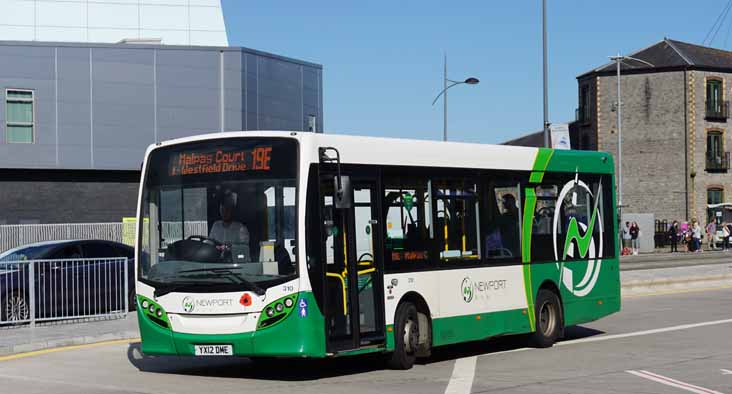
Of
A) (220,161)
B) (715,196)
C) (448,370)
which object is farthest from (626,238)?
(220,161)

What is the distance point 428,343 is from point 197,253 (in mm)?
3185

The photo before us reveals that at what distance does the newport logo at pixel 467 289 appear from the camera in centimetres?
1426

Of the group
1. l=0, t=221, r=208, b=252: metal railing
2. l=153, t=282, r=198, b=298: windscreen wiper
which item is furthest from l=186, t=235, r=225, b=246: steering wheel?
l=0, t=221, r=208, b=252: metal railing

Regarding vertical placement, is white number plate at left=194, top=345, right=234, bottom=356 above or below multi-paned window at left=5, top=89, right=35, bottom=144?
below

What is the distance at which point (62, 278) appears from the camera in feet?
62.8

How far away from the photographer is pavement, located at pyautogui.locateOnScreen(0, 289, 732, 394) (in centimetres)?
1140

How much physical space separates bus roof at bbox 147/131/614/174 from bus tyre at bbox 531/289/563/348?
187cm

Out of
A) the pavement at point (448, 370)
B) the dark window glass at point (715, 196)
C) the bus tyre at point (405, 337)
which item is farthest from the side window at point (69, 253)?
the dark window glass at point (715, 196)

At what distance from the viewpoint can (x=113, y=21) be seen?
56.4 metres

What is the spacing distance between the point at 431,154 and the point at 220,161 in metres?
2.93

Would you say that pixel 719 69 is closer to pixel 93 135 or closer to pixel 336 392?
pixel 93 135

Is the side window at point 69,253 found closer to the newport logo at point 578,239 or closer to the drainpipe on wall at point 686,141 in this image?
the newport logo at point 578,239

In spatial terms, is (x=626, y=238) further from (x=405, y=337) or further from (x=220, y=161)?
(x=220, y=161)

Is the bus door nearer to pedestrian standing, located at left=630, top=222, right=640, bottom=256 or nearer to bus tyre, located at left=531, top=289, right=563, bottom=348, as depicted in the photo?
bus tyre, located at left=531, top=289, right=563, bottom=348
